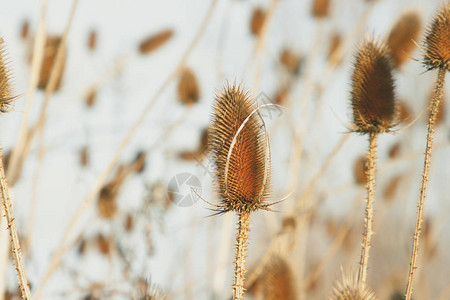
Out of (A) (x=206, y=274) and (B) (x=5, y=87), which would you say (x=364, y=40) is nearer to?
(B) (x=5, y=87)

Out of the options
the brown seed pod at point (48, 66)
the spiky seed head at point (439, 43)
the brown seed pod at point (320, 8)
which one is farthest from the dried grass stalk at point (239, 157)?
the brown seed pod at point (320, 8)

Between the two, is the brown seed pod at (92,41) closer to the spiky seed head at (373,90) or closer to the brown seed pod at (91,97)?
the brown seed pod at (91,97)

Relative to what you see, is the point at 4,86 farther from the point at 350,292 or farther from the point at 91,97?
the point at 91,97

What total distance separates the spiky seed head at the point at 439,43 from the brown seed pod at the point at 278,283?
164 centimetres

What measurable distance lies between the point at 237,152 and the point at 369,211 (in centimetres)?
70

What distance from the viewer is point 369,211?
2.23 meters

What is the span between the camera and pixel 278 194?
668cm

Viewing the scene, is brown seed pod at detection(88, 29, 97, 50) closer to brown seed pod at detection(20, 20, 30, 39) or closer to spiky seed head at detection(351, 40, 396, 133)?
brown seed pod at detection(20, 20, 30, 39)

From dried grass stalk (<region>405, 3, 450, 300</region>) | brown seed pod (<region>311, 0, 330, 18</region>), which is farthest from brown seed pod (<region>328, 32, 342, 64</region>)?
dried grass stalk (<region>405, 3, 450, 300</region>)

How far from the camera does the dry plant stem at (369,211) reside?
205 centimetres

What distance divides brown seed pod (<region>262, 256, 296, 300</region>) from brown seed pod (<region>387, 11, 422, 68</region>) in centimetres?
153

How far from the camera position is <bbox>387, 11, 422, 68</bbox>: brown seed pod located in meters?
3.35

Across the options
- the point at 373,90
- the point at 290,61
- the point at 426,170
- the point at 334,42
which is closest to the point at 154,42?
the point at 290,61

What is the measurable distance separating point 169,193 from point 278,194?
2.14 metres
